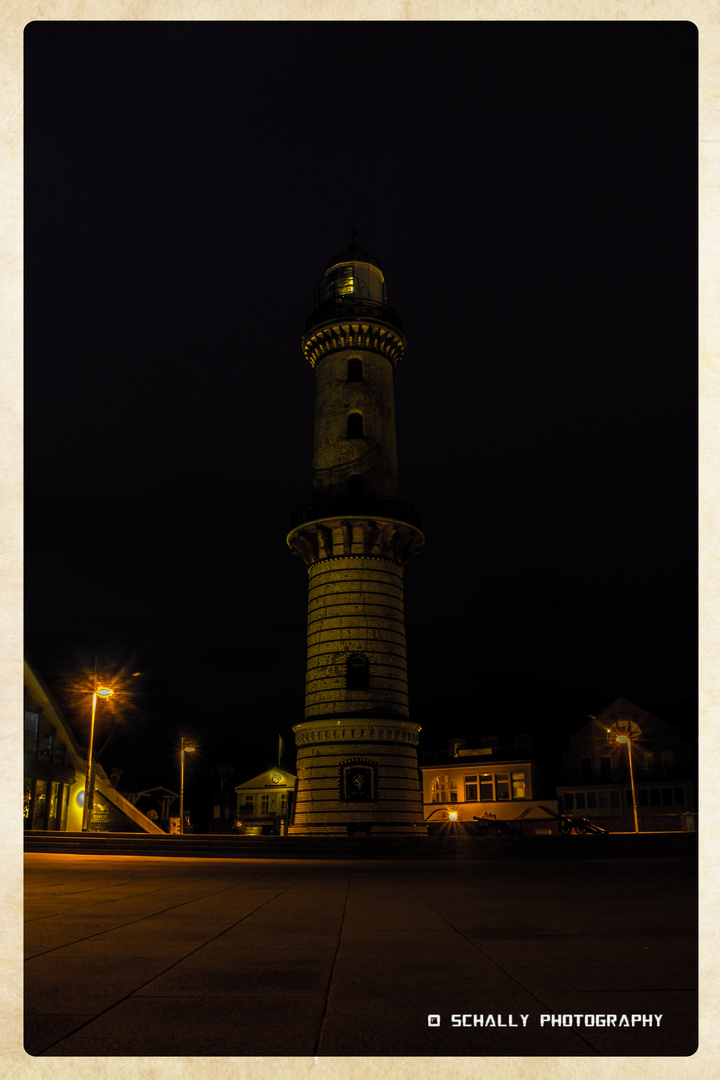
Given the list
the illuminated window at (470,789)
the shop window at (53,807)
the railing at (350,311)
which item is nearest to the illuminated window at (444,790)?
the illuminated window at (470,789)

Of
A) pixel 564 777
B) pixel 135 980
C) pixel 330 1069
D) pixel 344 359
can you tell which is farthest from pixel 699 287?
pixel 564 777

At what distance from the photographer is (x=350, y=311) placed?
42938mm

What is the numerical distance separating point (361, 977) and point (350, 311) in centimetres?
4020

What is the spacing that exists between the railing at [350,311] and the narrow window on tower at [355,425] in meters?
5.26

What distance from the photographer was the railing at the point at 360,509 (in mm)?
38719

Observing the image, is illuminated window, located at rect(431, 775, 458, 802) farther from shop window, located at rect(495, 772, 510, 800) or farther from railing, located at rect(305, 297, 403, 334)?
railing, located at rect(305, 297, 403, 334)

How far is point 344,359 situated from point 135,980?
39.6 m

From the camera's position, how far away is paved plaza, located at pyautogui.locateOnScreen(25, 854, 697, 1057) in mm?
4016

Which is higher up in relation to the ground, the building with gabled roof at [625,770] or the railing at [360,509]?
the railing at [360,509]

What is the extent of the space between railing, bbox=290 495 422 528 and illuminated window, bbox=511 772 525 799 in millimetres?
27669

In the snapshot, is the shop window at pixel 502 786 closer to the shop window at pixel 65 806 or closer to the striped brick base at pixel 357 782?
the striped brick base at pixel 357 782

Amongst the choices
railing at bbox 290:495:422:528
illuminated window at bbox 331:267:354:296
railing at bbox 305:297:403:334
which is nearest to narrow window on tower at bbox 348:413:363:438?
railing at bbox 290:495:422:528

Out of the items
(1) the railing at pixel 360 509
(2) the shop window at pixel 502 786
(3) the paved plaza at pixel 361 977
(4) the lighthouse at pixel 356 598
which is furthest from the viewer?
(2) the shop window at pixel 502 786

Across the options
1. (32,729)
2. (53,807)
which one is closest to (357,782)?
(32,729)
